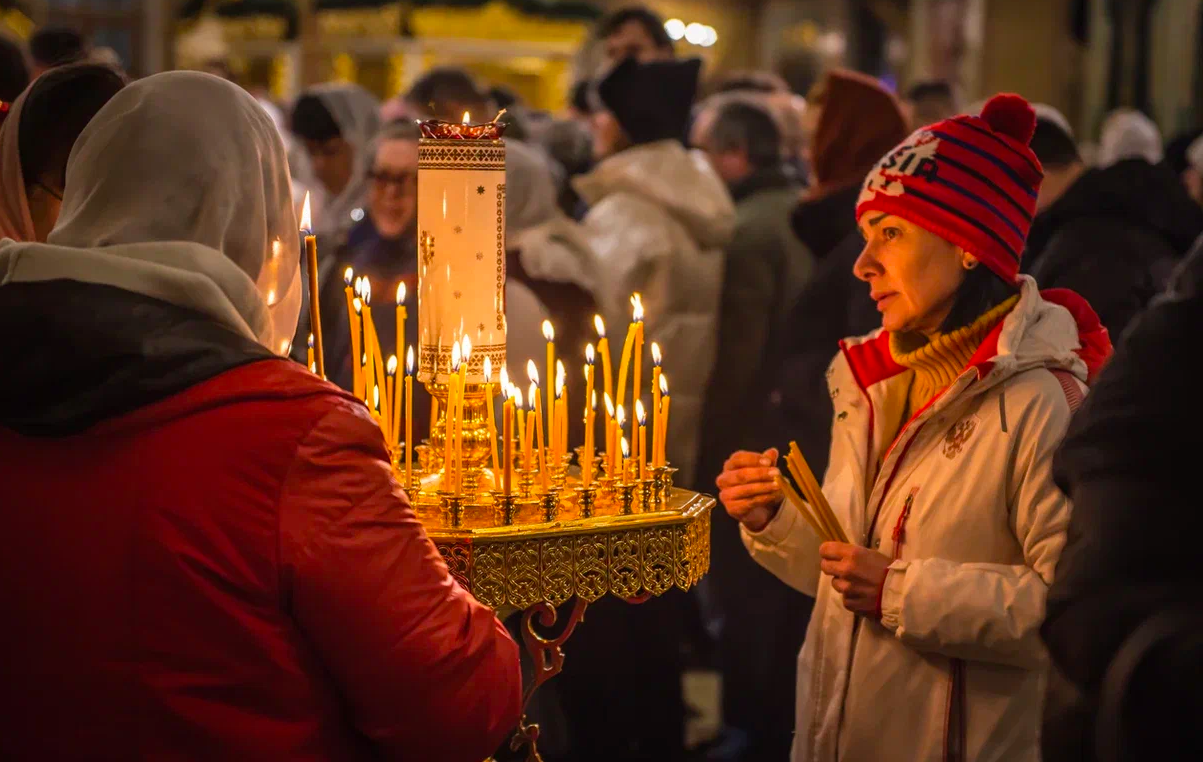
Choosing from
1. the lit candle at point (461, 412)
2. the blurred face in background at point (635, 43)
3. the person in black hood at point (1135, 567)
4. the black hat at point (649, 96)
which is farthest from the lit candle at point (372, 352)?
the blurred face in background at point (635, 43)

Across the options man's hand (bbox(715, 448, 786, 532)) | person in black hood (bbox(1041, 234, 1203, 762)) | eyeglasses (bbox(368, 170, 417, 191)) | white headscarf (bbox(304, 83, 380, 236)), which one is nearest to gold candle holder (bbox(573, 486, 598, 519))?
man's hand (bbox(715, 448, 786, 532))

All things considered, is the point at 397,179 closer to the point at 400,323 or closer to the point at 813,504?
the point at 400,323

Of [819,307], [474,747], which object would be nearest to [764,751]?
[819,307]

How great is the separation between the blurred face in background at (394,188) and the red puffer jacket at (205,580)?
247 cm

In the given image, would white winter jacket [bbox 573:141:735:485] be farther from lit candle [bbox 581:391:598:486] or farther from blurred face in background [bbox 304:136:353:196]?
lit candle [bbox 581:391:598:486]

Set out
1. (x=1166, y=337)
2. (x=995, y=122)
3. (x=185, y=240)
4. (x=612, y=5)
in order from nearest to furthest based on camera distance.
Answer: (x=1166, y=337), (x=185, y=240), (x=995, y=122), (x=612, y=5)

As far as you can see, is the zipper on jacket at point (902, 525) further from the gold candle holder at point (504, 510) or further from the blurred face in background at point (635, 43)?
the blurred face in background at point (635, 43)

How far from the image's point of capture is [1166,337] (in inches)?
52.4

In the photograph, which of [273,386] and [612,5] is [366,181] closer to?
[273,386]

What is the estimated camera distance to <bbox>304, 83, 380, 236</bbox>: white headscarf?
519 centimetres

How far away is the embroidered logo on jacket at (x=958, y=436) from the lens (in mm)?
2230

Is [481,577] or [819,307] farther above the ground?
[819,307]

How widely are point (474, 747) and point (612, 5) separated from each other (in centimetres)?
1732

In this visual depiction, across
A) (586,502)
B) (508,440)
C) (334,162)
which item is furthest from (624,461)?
(334,162)
